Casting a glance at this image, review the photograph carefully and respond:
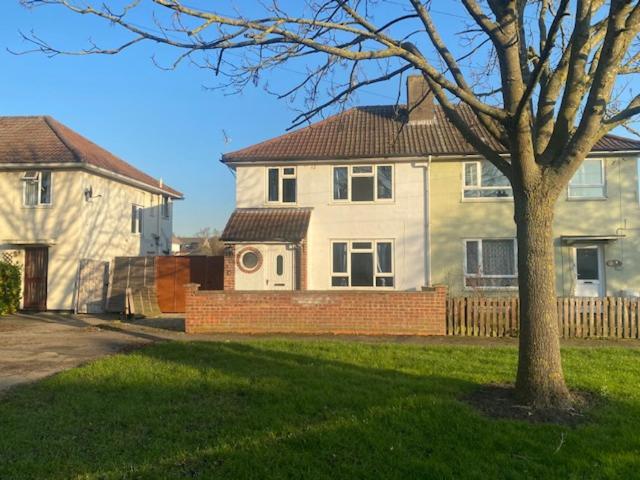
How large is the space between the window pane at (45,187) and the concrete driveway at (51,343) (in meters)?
4.42

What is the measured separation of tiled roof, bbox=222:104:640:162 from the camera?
57.3ft

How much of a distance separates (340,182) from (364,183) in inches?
30.9

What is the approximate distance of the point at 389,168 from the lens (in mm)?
18016

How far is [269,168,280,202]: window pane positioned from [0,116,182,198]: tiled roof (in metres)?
6.05

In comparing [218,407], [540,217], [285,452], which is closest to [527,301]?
[540,217]

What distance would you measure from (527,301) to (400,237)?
11.6 m

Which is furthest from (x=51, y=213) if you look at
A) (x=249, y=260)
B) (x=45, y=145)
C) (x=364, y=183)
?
(x=364, y=183)

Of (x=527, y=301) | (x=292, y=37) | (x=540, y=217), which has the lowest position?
(x=527, y=301)

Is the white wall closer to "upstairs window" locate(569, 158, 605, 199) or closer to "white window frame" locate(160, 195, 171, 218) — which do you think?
"upstairs window" locate(569, 158, 605, 199)

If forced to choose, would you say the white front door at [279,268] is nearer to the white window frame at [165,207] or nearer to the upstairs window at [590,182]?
Result: the upstairs window at [590,182]

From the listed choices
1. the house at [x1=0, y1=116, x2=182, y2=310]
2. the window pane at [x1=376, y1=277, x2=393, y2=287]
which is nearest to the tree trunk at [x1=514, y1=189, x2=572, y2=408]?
the window pane at [x1=376, y1=277, x2=393, y2=287]

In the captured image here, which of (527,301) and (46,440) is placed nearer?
(46,440)

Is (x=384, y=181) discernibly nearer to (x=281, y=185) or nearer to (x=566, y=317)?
(x=281, y=185)

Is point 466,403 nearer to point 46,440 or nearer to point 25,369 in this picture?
point 46,440
